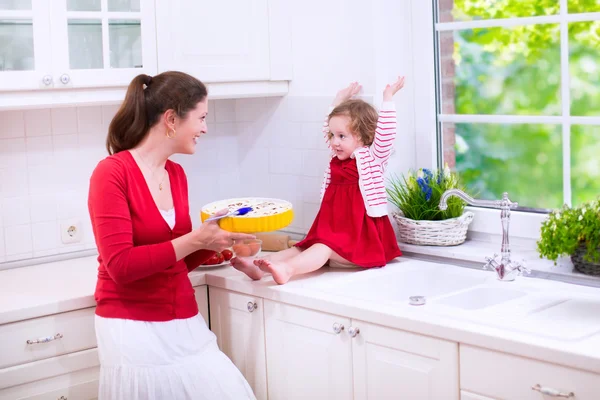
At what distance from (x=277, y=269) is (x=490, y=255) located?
701 mm

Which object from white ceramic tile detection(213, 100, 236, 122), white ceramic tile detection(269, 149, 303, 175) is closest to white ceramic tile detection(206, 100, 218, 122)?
white ceramic tile detection(213, 100, 236, 122)

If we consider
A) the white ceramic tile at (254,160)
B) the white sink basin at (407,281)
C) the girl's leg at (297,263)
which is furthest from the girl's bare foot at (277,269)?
the white ceramic tile at (254,160)

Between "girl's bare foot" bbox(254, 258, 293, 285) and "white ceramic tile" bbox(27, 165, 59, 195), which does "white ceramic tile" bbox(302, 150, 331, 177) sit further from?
"white ceramic tile" bbox(27, 165, 59, 195)

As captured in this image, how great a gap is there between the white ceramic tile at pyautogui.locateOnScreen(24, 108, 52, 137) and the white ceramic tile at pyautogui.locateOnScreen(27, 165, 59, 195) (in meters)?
0.12

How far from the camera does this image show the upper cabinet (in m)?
2.60

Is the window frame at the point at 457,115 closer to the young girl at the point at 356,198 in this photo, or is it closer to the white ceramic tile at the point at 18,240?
the young girl at the point at 356,198

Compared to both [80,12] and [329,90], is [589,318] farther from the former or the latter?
[80,12]

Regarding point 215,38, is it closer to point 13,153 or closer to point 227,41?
point 227,41

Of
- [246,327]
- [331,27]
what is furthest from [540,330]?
[331,27]

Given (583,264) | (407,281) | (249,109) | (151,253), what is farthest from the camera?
(249,109)

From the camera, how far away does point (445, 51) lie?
9.90ft

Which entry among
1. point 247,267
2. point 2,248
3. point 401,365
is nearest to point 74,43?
point 2,248

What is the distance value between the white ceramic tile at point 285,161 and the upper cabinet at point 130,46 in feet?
0.85

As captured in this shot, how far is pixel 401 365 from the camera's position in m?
2.23
